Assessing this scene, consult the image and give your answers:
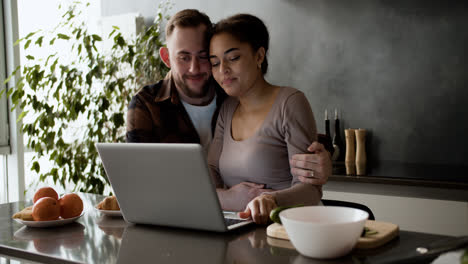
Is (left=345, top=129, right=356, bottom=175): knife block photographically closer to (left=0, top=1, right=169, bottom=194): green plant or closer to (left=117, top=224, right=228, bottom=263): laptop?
(left=0, top=1, right=169, bottom=194): green plant

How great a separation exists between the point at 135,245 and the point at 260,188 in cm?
69

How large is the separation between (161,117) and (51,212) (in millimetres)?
681

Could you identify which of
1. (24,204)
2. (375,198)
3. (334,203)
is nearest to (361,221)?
(334,203)

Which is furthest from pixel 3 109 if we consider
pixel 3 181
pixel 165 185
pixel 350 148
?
pixel 165 185

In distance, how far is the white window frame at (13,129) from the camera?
3.99 m

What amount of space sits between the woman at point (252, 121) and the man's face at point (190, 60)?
8 centimetres

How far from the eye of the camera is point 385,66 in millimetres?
3275

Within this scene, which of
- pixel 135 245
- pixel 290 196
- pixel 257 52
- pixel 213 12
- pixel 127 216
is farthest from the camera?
pixel 213 12

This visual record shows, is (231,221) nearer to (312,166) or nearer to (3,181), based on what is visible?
(312,166)

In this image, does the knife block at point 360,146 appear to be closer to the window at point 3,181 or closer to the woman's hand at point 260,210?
the woman's hand at point 260,210

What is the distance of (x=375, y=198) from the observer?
2.79m

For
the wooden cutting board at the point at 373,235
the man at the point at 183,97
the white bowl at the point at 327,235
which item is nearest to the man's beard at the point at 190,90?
the man at the point at 183,97

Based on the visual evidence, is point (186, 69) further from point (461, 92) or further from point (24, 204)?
point (461, 92)

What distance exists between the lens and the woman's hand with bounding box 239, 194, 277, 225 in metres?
1.37
